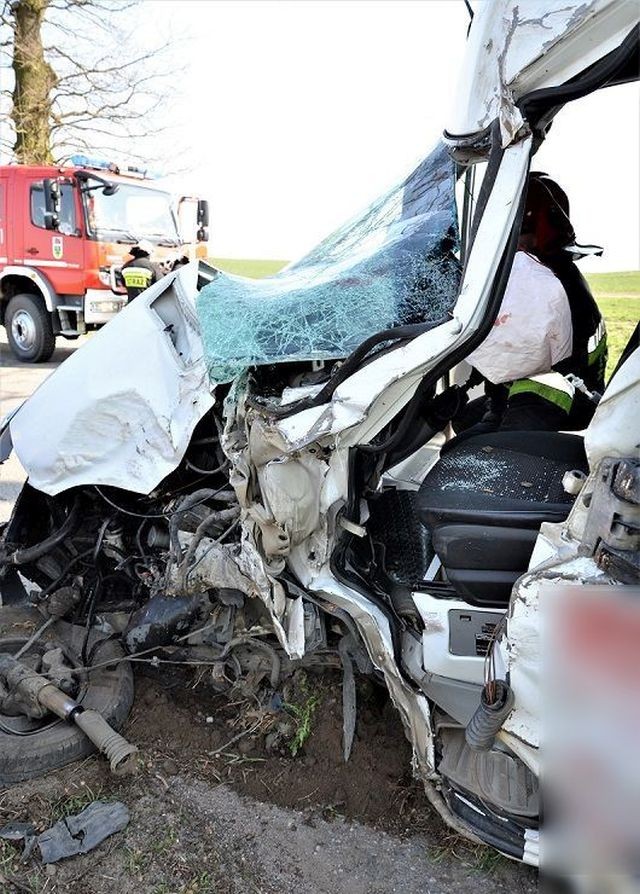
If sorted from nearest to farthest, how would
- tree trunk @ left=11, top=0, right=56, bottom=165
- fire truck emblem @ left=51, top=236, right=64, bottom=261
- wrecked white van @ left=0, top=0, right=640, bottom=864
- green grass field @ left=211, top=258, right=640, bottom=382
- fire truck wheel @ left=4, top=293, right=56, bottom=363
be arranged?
wrecked white van @ left=0, top=0, right=640, bottom=864 → green grass field @ left=211, top=258, right=640, bottom=382 → fire truck emblem @ left=51, top=236, right=64, bottom=261 → fire truck wheel @ left=4, top=293, right=56, bottom=363 → tree trunk @ left=11, top=0, right=56, bottom=165

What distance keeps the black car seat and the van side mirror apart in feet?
29.6

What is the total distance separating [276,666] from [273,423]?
3.12 ft

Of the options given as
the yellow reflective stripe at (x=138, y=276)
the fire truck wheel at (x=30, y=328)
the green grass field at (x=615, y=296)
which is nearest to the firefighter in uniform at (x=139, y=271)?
the yellow reflective stripe at (x=138, y=276)

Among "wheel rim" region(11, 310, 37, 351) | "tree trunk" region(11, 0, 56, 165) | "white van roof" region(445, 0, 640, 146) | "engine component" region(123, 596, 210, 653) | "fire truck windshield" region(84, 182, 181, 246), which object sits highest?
"tree trunk" region(11, 0, 56, 165)

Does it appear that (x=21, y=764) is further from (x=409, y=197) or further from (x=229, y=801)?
(x=409, y=197)

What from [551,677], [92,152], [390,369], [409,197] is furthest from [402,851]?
[92,152]

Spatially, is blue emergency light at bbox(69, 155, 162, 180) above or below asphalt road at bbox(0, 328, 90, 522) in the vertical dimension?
above

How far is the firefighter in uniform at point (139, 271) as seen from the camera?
920 cm

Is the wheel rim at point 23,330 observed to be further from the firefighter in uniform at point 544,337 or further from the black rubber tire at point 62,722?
the firefighter in uniform at point 544,337

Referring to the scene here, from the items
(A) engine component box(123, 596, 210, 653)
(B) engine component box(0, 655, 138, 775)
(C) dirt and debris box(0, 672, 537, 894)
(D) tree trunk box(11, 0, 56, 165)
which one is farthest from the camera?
(D) tree trunk box(11, 0, 56, 165)

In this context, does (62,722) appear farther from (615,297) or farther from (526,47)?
(615,297)

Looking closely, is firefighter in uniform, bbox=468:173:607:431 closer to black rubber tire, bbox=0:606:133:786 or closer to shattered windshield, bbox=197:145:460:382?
shattered windshield, bbox=197:145:460:382

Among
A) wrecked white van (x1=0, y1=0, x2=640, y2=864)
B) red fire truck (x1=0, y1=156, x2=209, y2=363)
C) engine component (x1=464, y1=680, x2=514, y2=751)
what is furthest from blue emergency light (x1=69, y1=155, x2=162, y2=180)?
engine component (x1=464, y1=680, x2=514, y2=751)

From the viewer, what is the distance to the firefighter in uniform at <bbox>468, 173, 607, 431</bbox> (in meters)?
2.10
